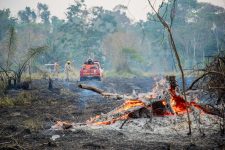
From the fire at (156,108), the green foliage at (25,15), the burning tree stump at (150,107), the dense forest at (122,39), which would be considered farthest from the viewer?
the green foliage at (25,15)

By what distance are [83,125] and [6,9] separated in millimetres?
67785

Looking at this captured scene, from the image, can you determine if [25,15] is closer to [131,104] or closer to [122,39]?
[122,39]

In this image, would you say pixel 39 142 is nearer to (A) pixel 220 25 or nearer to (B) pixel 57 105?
(B) pixel 57 105

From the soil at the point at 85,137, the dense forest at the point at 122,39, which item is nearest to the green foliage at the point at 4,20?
the dense forest at the point at 122,39

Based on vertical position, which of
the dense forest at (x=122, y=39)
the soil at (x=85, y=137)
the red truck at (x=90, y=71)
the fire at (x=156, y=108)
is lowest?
the soil at (x=85, y=137)

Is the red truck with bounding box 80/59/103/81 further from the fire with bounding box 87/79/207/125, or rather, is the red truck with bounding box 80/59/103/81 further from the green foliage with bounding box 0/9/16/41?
the green foliage with bounding box 0/9/16/41

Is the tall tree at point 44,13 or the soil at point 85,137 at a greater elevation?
the tall tree at point 44,13

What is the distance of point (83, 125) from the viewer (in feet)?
31.7

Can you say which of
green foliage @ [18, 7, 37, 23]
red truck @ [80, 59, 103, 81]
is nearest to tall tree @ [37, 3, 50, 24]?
green foliage @ [18, 7, 37, 23]

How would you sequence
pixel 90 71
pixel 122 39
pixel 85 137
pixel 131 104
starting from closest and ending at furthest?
pixel 85 137
pixel 131 104
pixel 90 71
pixel 122 39

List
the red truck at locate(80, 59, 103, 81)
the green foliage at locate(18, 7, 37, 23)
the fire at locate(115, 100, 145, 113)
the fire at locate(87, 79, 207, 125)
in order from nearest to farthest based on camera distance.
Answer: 1. the fire at locate(87, 79, 207, 125)
2. the fire at locate(115, 100, 145, 113)
3. the red truck at locate(80, 59, 103, 81)
4. the green foliage at locate(18, 7, 37, 23)

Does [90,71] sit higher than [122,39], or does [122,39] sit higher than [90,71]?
[122,39]

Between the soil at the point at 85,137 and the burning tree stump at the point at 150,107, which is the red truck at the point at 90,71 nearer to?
the soil at the point at 85,137

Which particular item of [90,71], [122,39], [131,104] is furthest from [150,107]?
[122,39]
